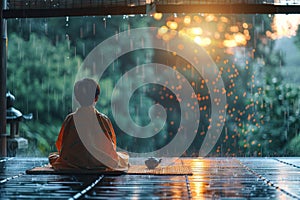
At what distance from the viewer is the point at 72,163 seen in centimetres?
410

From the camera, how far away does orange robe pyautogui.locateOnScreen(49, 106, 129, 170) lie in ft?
13.4

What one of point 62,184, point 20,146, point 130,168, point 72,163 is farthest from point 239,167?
point 20,146

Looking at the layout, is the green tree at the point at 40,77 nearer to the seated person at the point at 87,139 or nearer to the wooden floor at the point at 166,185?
the wooden floor at the point at 166,185

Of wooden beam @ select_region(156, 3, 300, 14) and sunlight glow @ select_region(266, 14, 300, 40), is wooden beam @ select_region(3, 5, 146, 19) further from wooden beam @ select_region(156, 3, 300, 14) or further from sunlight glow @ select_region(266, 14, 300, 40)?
sunlight glow @ select_region(266, 14, 300, 40)

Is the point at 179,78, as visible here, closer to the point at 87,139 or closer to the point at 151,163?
the point at 151,163

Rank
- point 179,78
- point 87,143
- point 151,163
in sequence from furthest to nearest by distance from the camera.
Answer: point 179,78 < point 151,163 < point 87,143

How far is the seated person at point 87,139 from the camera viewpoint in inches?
161

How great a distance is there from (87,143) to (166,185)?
3.06ft

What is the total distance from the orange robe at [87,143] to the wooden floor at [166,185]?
229mm

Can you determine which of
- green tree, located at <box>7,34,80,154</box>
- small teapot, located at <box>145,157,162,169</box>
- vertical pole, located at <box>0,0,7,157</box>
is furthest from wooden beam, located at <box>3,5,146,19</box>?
green tree, located at <box>7,34,80,154</box>

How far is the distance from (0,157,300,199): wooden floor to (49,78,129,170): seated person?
0.23m

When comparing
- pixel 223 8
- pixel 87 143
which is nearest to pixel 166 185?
pixel 87 143

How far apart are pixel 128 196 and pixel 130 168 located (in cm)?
147

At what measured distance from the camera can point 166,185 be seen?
3.35 meters
